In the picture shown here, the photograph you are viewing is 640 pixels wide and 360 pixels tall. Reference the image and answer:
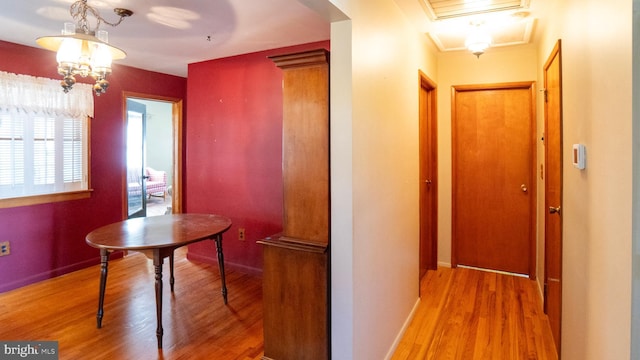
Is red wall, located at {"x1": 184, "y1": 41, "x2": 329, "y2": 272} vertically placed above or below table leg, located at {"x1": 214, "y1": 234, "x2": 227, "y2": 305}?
above

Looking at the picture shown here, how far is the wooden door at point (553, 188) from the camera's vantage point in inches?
84.7

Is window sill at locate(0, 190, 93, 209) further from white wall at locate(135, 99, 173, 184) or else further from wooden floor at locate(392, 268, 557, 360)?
white wall at locate(135, 99, 173, 184)

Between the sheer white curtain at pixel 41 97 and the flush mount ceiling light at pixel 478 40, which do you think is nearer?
the flush mount ceiling light at pixel 478 40

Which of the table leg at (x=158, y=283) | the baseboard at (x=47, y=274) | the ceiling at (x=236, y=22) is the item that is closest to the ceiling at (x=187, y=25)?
the ceiling at (x=236, y=22)

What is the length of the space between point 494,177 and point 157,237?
3128 millimetres

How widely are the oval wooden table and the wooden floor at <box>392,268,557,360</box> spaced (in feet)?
5.08

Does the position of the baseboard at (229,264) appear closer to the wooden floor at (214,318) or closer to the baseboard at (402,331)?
the wooden floor at (214,318)

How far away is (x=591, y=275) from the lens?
1430mm

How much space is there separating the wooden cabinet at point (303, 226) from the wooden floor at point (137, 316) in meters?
0.46

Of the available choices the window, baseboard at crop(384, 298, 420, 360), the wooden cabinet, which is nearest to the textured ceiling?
the wooden cabinet

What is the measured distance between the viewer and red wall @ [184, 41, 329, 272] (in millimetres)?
3580

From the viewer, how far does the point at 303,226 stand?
6.57 ft

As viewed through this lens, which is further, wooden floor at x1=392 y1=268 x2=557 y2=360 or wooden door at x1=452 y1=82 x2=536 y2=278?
wooden door at x1=452 y1=82 x2=536 y2=278

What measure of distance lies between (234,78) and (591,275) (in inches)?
132
